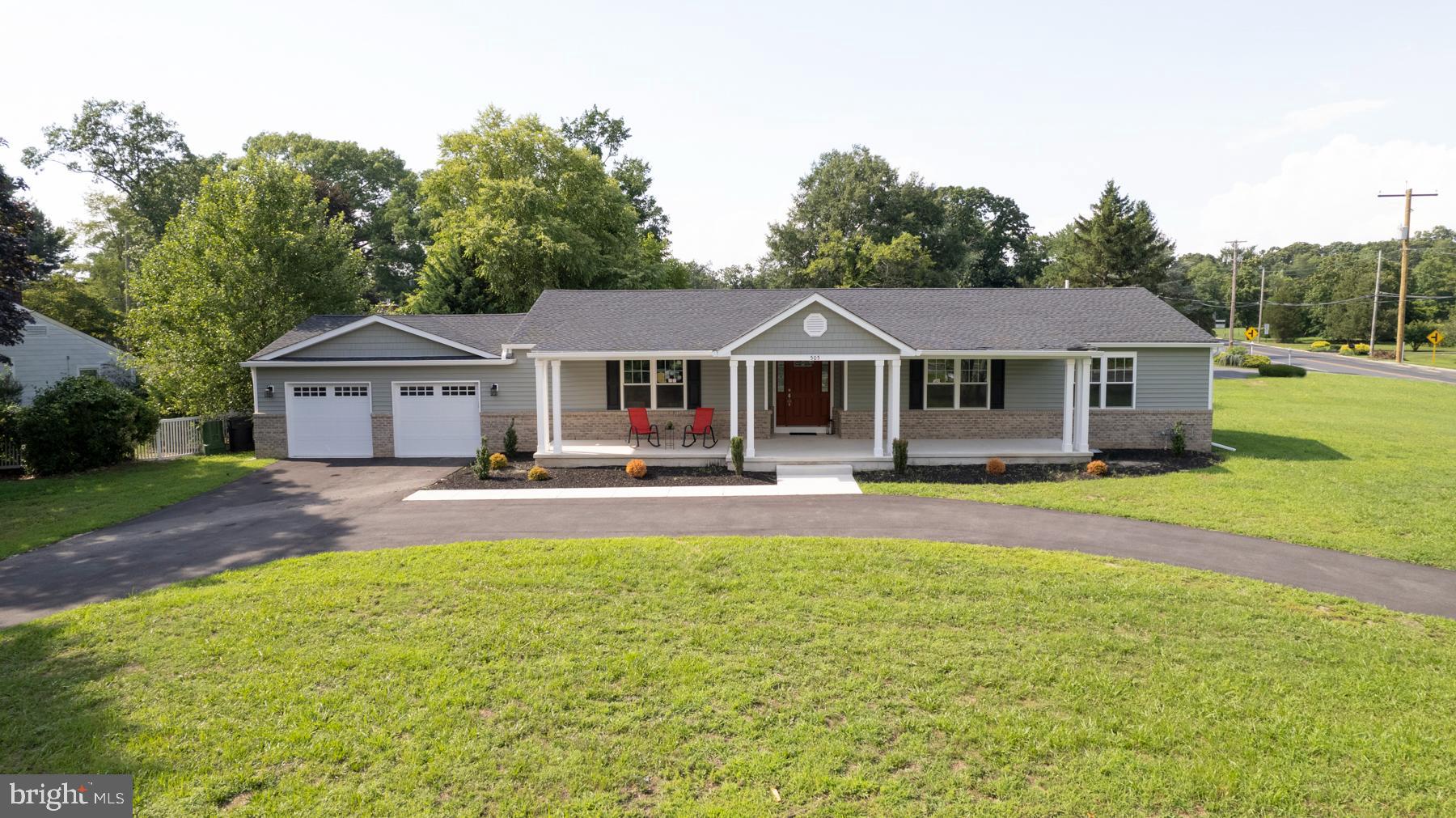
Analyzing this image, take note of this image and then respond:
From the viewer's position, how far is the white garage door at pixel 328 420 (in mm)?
19281

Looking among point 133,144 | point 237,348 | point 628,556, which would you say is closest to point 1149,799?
point 628,556

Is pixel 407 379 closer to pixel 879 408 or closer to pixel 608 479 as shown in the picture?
pixel 608 479

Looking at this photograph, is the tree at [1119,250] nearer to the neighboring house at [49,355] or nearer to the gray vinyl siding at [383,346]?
the gray vinyl siding at [383,346]

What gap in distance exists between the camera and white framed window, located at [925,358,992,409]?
19125 mm

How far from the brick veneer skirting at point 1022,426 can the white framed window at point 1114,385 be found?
223 mm

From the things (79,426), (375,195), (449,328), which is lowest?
(79,426)

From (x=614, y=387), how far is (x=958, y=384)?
905 centimetres

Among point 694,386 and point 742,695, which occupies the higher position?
point 694,386

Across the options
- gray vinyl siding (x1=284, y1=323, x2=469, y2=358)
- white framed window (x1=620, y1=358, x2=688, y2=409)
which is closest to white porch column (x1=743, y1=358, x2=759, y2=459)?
white framed window (x1=620, y1=358, x2=688, y2=409)

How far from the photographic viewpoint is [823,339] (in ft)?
53.2

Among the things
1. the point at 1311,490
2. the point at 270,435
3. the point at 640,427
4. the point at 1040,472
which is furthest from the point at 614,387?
the point at 1311,490

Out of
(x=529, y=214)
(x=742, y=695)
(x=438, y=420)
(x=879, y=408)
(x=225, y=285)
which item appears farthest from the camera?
(x=529, y=214)

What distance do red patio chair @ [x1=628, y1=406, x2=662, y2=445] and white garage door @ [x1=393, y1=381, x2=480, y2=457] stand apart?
14.1ft

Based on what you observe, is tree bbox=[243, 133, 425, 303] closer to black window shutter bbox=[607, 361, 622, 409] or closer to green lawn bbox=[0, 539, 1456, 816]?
black window shutter bbox=[607, 361, 622, 409]
